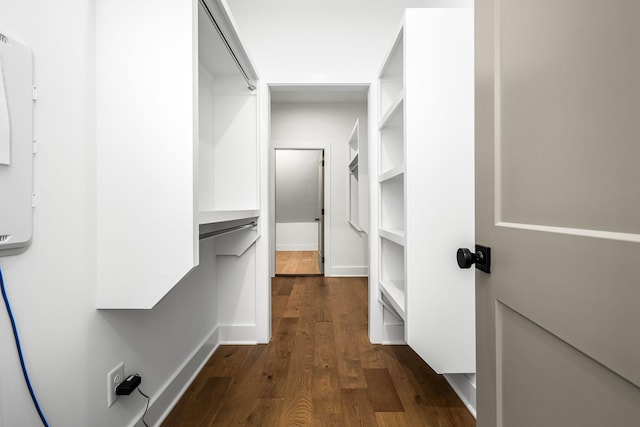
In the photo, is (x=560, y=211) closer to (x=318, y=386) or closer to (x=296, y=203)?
(x=318, y=386)

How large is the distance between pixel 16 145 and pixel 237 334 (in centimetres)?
181

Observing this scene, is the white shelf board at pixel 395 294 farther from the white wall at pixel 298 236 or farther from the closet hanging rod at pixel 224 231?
the white wall at pixel 298 236

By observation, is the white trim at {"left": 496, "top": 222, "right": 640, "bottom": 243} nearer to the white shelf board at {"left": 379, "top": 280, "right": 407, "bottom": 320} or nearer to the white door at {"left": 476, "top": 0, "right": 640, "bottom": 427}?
the white door at {"left": 476, "top": 0, "right": 640, "bottom": 427}

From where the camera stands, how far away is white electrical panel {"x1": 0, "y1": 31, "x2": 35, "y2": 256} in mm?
688

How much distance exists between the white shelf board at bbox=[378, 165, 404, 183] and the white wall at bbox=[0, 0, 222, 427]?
126 cm

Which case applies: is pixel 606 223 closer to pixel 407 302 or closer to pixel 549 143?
pixel 549 143

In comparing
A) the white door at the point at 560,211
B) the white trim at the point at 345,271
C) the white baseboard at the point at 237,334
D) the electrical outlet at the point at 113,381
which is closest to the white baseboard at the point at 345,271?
the white trim at the point at 345,271

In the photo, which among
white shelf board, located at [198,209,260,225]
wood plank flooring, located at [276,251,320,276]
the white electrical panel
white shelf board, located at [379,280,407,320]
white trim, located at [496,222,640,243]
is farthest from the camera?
wood plank flooring, located at [276,251,320,276]

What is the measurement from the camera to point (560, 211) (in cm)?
52

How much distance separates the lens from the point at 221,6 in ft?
4.05

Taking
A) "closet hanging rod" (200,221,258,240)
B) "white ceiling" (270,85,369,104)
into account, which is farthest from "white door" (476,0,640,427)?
"white ceiling" (270,85,369,104)

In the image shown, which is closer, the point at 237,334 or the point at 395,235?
the point at 395,235

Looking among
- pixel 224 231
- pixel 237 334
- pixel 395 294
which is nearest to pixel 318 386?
pixel 395 294

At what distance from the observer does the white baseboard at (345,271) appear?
416cm
